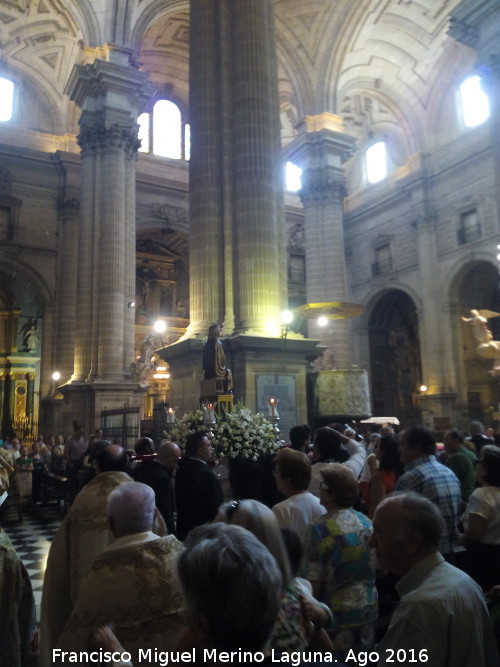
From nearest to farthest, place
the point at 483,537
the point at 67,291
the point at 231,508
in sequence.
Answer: the point at 231,508 → the point at 483,537 → the point at 67,291

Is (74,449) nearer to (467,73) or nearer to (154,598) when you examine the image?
(154,598)

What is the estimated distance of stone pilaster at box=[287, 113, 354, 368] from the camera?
2203 cm

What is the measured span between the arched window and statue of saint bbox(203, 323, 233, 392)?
2057 centimetres

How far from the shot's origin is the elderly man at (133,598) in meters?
2.17

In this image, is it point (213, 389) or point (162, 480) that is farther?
point (213, 389)

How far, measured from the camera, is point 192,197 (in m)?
12.5

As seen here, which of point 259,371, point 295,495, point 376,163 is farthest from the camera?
point 376,163

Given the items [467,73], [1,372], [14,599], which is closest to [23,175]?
[1,372]

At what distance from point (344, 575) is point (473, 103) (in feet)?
87.1

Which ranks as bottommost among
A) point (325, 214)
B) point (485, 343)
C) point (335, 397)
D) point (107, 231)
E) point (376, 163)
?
point (335, 397)

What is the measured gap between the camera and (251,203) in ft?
39.0

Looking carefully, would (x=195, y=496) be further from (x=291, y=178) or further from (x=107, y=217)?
(x=291, y=178)

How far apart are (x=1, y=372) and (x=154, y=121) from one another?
47.9ft

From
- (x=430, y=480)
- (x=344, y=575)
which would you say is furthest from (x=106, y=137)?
(x=344, y=575)
